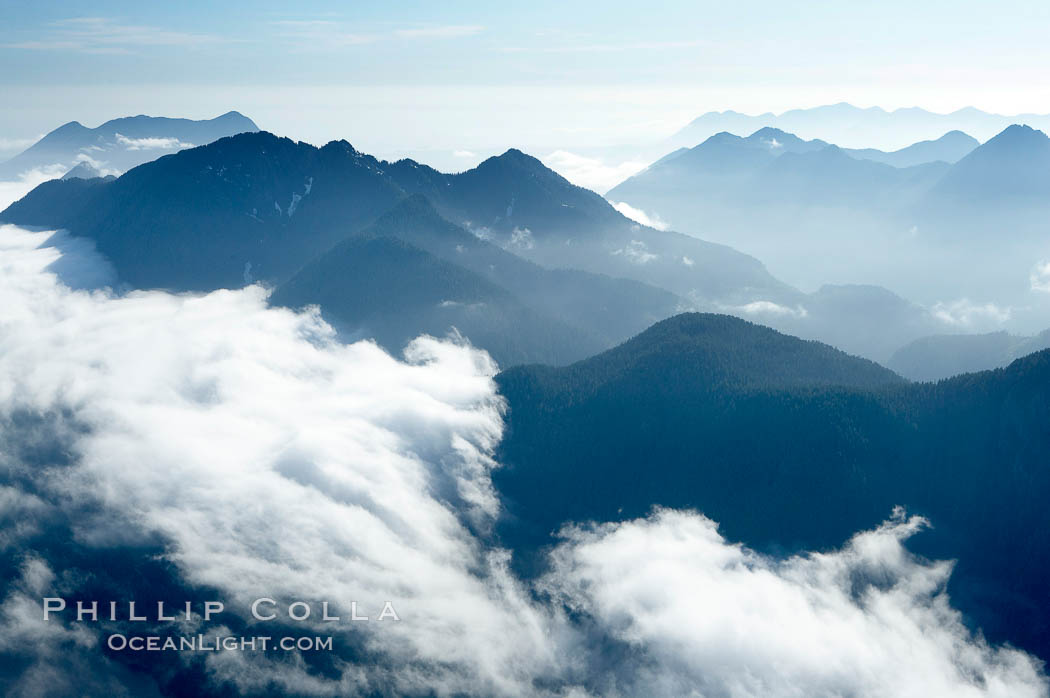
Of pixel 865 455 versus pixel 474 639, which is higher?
pixel 865 455

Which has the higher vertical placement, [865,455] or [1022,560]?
[865,455]

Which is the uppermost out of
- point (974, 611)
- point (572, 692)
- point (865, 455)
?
point (865, 455)

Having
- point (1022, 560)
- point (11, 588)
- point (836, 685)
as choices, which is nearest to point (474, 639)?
point (836, 685)

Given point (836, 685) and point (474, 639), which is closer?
point (836, 685)

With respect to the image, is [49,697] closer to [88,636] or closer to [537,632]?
[88,636]

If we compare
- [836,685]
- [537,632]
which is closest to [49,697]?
[537,632]

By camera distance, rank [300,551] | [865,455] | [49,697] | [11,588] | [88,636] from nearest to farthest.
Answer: [49,697], [88,636], [11,588], [300,551], [865,455]

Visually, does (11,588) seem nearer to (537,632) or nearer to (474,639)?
(474,639)

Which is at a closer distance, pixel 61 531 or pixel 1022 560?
pixel 1022 560

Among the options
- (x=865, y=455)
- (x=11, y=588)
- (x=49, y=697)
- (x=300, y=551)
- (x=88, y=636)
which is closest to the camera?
(x=49, y=697)
